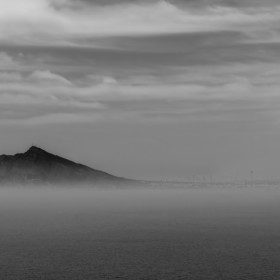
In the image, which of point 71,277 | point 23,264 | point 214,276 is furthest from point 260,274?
point 23,264

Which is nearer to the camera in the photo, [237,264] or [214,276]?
[214,276]

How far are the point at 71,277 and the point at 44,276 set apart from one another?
20.2 feet

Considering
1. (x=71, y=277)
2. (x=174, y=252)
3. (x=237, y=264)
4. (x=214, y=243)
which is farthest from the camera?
(x=214, y=243)

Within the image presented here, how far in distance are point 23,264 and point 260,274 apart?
55585mm

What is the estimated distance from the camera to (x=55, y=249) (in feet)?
529

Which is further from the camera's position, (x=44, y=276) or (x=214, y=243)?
(x=214, y=243)

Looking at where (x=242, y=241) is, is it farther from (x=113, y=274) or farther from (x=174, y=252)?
(x=113, y=274)

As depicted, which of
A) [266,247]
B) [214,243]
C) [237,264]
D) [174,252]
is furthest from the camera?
[214,243]

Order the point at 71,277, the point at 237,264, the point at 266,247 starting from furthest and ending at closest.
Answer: the point at 266,247 → the point at 237,264 → the point at 71,277

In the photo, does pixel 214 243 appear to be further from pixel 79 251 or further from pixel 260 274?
pixel 260 274

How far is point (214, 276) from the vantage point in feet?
393

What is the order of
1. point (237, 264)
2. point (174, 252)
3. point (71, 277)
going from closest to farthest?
1. point (71, 277)
2. point (237, 264)
3. point (174, 252)

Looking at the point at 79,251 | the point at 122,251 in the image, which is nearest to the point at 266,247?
the point at 122,251

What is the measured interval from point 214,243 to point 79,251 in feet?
147
